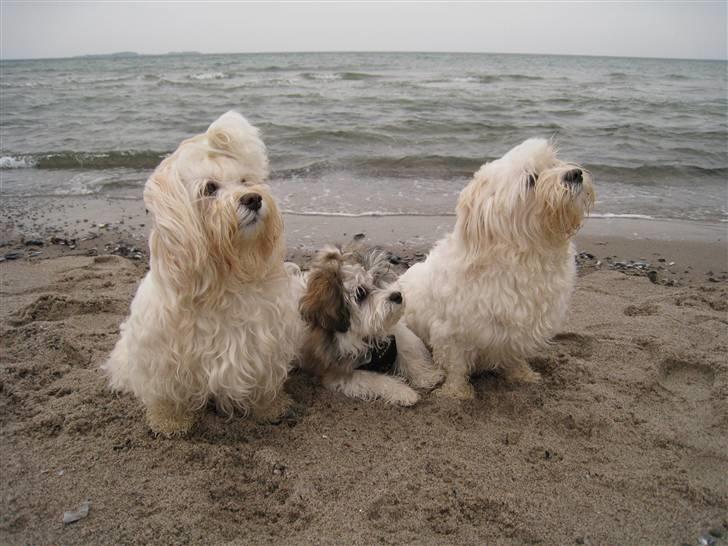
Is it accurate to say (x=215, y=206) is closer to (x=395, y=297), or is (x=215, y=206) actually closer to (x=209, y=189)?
(x=209, y=189)

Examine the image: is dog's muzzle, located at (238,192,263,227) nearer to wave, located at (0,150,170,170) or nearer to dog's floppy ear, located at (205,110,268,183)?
dog's floppy ear, located at (205,110,268,183)

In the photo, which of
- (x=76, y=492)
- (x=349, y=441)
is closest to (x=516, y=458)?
(x=349, y=441)

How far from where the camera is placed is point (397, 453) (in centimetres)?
349

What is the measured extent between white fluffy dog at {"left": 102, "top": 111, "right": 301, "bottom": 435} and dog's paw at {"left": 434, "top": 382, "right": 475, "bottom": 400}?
122cm

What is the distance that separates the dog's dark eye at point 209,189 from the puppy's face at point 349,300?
1.08 m

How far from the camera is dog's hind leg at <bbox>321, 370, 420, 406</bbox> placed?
13.3 feet

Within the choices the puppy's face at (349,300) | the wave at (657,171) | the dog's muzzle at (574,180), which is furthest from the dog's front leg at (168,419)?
the wave at (657,171)

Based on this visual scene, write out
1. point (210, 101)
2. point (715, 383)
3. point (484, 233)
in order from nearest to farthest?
point (484, 233) < point (715, 383) < point (210, 101)

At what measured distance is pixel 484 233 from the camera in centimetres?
362

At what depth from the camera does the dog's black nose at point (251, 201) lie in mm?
2869

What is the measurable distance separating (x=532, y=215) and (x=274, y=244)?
1.62m

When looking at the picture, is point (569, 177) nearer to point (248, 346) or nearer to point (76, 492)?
point (248, 346)

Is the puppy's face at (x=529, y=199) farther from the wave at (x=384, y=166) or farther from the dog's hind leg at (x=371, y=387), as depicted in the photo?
the wave at (x=384, y=166)

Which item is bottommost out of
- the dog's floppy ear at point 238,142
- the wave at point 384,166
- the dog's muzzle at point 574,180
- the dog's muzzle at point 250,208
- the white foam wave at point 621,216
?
the white foam wave at point 621,216
